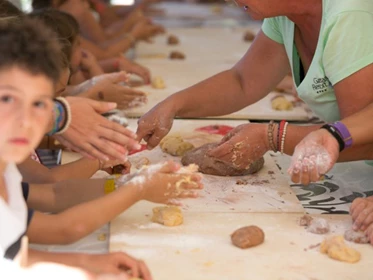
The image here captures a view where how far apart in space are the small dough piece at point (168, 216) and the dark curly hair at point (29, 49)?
56 centimetres

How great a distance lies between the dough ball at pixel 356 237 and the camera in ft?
5.94

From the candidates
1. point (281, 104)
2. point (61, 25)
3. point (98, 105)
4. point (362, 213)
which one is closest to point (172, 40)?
point (281, 104)

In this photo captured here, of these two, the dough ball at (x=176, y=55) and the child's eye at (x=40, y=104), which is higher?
the child's eye at (x=40, y=104)

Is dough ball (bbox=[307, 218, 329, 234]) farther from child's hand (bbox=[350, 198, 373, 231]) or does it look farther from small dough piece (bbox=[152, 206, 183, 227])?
small dough piece (bbox=[152, 206, 183, 227])

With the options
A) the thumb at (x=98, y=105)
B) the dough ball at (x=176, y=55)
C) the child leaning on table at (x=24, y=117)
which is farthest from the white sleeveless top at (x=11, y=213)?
the dough ball at (x=176, y=55)

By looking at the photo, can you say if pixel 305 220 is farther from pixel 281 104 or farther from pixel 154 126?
pixel 281 104

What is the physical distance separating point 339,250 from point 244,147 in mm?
575

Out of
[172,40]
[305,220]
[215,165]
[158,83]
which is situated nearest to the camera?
[305,220]

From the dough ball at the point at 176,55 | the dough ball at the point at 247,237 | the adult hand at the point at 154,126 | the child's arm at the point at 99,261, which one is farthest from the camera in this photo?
the dough ball at the point at 176,55

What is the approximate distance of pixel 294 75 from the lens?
2443mm

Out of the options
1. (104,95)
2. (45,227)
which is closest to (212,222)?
(45,227)

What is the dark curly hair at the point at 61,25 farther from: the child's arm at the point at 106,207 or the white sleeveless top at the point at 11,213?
the white sleeveless top at the point at 11,213

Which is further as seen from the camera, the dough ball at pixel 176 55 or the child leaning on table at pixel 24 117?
the dough ball at pixel 176 55

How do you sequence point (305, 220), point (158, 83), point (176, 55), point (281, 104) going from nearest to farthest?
point (305, 220)
point (281, 104)
point (158, 83)
point (176, 55)
